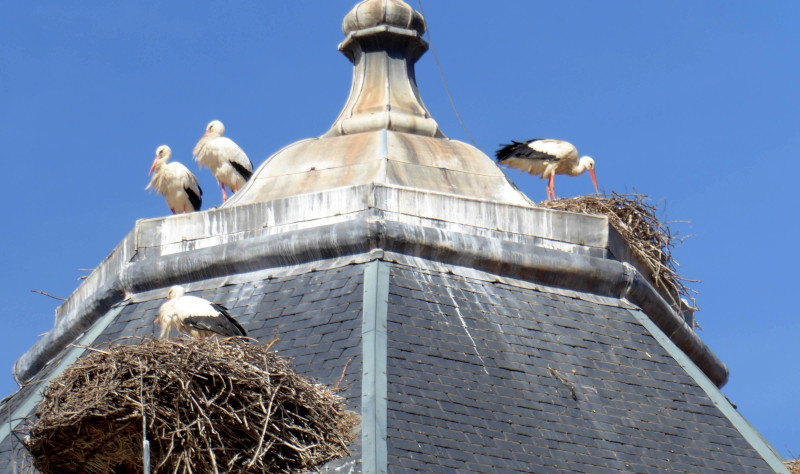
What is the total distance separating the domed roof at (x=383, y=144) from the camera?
83.3 feet

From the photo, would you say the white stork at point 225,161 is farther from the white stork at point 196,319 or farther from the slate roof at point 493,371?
the white stork at point 196,319

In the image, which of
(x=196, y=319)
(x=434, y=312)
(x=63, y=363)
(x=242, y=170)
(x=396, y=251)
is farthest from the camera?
(x=242, y=170)

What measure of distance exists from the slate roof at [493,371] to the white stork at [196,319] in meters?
1.20

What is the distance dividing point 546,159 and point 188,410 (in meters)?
11.6

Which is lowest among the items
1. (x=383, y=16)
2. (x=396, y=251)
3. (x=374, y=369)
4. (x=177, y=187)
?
(x=374, y=369)

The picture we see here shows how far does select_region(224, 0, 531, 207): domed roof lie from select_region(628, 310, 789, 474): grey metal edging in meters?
2.15

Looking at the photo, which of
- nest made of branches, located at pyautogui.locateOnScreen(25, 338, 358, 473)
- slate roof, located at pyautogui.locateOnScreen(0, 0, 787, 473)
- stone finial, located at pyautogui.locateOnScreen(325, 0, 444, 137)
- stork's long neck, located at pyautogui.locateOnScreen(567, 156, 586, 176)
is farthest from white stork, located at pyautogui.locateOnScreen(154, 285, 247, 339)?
stork's long neck, located at pyautogui.locateOnScreen(567, 156, 586, 176)

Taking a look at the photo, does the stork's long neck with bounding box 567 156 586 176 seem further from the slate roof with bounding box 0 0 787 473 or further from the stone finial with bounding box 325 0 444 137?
the slate roof with bounding box 0 0 787 473

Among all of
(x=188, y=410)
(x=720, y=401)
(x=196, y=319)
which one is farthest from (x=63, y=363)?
(x=720, y=401)

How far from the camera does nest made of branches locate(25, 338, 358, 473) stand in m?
18.5

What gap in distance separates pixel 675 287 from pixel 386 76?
4.22m

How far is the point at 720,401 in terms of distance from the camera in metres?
23.3

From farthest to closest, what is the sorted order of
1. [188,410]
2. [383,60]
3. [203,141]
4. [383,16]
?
[203,141]
[383,60]
[383,16]
[188,410]

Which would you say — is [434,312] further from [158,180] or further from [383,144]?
[158,180]
